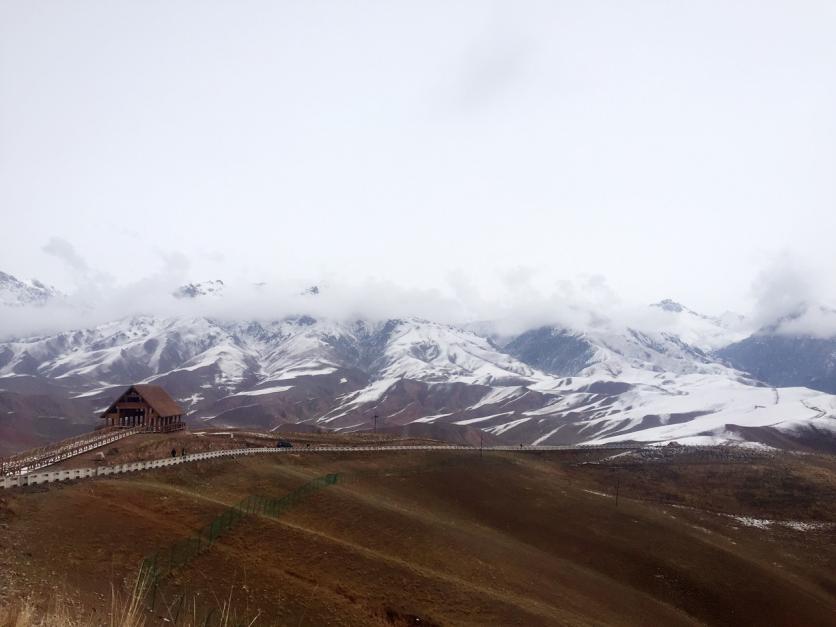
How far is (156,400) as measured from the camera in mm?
104875

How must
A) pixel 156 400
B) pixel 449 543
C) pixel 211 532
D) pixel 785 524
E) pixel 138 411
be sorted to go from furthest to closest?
pixel 156 400
pixel 138 411
pixel 785 524
pixel 449 543
pixel 211 532

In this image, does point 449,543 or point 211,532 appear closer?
point 211,532

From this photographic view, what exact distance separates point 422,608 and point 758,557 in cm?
5116

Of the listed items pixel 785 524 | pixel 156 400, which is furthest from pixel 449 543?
pixel 156 400

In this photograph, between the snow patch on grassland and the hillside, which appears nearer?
the hillside

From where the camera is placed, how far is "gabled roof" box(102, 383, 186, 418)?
335ft

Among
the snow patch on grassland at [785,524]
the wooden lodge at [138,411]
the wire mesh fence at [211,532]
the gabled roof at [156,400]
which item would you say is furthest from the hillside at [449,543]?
the gabled roof at [156,400]

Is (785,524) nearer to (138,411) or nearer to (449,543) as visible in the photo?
(449,543)

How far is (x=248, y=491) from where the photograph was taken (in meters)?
55.2

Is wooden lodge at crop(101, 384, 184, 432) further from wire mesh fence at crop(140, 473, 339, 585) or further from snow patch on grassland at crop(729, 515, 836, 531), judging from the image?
snow patch on grassland at crop(729, 515, 836, 531)

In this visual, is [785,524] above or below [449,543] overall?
below

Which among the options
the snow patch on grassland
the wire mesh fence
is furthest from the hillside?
the wire mesh fence

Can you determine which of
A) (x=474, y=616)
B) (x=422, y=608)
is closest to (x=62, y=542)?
(x=422, y=608)

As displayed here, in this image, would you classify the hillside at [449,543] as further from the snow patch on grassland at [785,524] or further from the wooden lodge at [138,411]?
the wooden lodge at [138,411]
